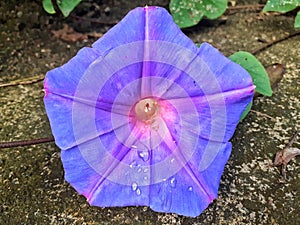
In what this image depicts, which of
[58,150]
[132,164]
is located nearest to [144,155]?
[132,164]

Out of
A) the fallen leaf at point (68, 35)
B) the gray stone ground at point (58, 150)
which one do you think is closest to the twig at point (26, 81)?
the gray stone ground at point (58, 150)

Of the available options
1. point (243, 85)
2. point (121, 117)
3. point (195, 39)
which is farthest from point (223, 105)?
point (195, 39)

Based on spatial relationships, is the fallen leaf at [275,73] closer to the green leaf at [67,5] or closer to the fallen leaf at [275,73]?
the fallen leaf at [275,73]

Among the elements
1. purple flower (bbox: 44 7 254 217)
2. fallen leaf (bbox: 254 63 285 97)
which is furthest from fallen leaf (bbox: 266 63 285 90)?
purple flower (bbox: 44 7 254 217)

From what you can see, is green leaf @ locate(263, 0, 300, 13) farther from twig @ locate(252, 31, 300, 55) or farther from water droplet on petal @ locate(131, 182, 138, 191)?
water droplet on petal @ locate(131, 182, 138, 191)

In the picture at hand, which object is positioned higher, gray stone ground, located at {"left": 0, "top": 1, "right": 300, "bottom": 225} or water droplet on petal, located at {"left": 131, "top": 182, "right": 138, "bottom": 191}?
water droplet on petal, located at {"left": 131, "top": 182, "right": 138, "bottom": 191}

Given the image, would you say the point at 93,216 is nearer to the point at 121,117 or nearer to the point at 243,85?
the point at 121,117
